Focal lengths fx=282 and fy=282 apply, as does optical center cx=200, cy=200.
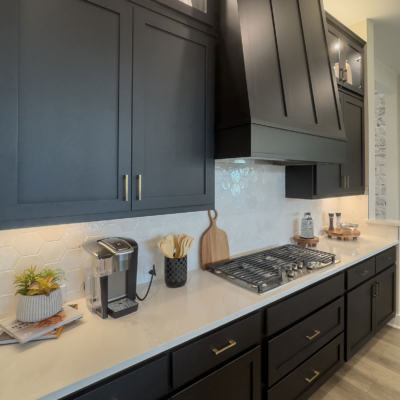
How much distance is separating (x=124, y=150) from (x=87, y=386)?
Answer: 901mm

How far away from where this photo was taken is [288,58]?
1761 millimetres

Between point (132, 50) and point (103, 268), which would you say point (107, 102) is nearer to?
point (132, 50)

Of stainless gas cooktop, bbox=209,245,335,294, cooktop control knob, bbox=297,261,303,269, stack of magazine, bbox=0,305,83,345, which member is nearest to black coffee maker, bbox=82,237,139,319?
stack of magazine, bbox=0,305,83,345

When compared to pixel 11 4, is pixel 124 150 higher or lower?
lower

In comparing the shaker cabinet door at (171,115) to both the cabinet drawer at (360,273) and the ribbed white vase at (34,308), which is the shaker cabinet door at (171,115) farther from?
the cabinet drawer at (360,273)

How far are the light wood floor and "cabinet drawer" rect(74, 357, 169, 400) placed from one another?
58.6 inches

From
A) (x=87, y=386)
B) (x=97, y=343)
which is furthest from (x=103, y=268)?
(x=87, y=386)

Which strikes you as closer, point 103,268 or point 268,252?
point 103,268

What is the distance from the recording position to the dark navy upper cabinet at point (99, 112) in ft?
3.29

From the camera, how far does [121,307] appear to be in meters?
1.32

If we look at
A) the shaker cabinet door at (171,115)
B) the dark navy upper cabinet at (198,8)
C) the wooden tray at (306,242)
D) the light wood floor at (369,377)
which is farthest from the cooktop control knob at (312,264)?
the dark navy upper cabinet at (198,8)

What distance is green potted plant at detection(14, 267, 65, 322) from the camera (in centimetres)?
113

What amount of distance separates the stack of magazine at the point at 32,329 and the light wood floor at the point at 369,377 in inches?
72.4

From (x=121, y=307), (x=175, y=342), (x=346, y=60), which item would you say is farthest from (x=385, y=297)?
(x=121, y=307)
